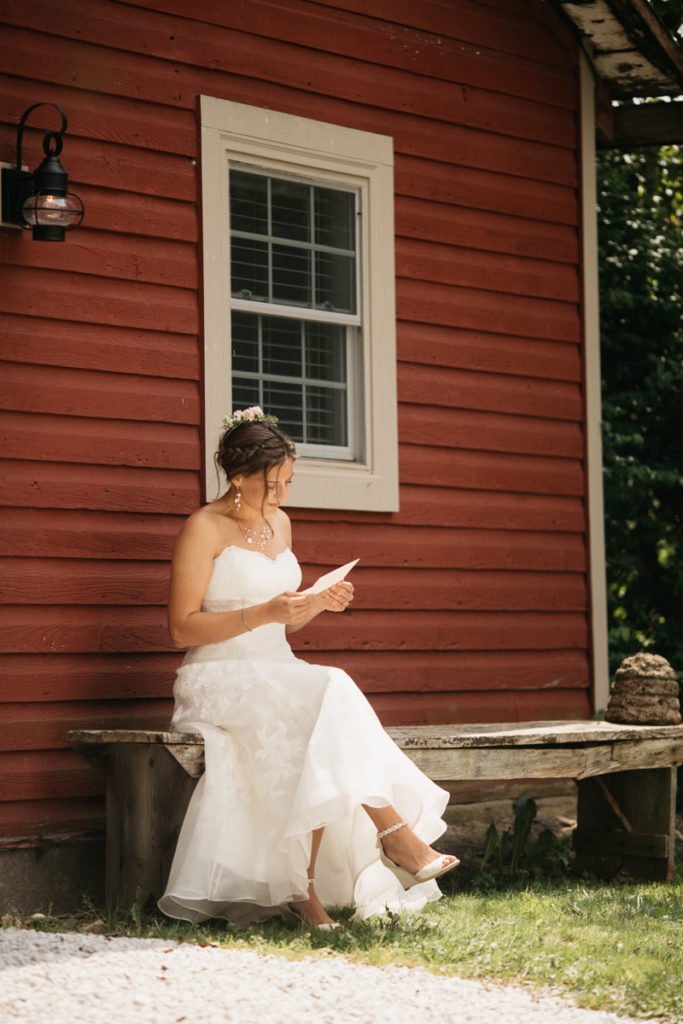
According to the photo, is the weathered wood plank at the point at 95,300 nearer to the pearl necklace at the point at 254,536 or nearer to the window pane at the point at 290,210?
the window pane at the point at 290,210

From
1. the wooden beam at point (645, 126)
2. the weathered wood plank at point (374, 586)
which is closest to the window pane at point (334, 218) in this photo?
the weathered wood plank at point (374, 586)

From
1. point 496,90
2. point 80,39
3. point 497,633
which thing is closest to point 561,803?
point 497,633

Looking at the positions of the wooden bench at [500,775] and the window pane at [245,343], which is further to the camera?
the window pane at [245,343]

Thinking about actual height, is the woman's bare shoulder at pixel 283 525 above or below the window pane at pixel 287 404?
below

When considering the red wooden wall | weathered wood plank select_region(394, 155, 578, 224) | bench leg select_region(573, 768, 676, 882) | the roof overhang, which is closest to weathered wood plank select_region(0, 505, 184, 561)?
the red wooden wall

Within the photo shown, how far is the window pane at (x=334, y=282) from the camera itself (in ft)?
22.9

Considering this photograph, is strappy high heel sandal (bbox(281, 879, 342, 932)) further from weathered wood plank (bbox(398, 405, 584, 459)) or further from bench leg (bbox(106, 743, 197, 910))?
weathered wood plank (bbox(398, 405, 584, 459))

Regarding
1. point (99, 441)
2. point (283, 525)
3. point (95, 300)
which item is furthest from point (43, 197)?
point (283, 525)

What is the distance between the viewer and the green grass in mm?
4383

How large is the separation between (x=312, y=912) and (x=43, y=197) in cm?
282

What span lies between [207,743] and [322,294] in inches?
98.2

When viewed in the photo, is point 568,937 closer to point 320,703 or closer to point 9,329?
point 320,703

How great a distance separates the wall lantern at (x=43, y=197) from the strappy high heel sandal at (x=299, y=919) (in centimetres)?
264

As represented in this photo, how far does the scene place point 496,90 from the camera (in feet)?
25.0
